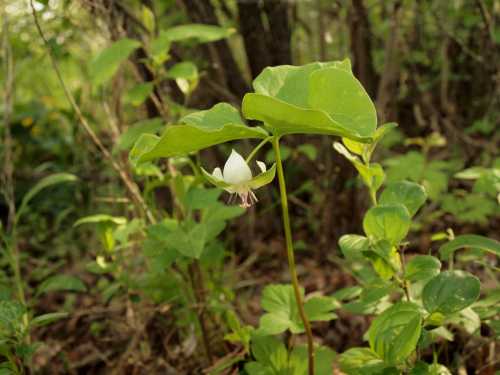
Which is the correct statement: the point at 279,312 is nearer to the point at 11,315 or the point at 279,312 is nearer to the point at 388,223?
the point at 388,223

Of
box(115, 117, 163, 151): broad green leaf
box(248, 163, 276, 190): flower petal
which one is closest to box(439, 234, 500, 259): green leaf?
box(248, 163, 276, 190): flower petal

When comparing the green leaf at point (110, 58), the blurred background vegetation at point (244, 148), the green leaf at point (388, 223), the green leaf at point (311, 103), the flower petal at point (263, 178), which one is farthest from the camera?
the blurred background vegetation at point (244, 148)

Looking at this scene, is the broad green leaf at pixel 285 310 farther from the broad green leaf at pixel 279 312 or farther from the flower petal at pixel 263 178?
the flower petal at pixel 263 178

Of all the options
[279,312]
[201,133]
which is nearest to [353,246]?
[279,312]

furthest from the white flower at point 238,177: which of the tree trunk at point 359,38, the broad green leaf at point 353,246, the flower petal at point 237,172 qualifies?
the tree trunk at point 359,38

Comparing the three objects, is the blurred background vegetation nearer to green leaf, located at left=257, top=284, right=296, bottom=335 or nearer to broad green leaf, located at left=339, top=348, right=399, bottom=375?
green leaf, located at left=257, top=284, right=296, bottom=335

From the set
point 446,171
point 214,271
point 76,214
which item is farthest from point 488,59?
point 76,214

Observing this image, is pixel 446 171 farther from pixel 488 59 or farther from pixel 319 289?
pixel 319 289
